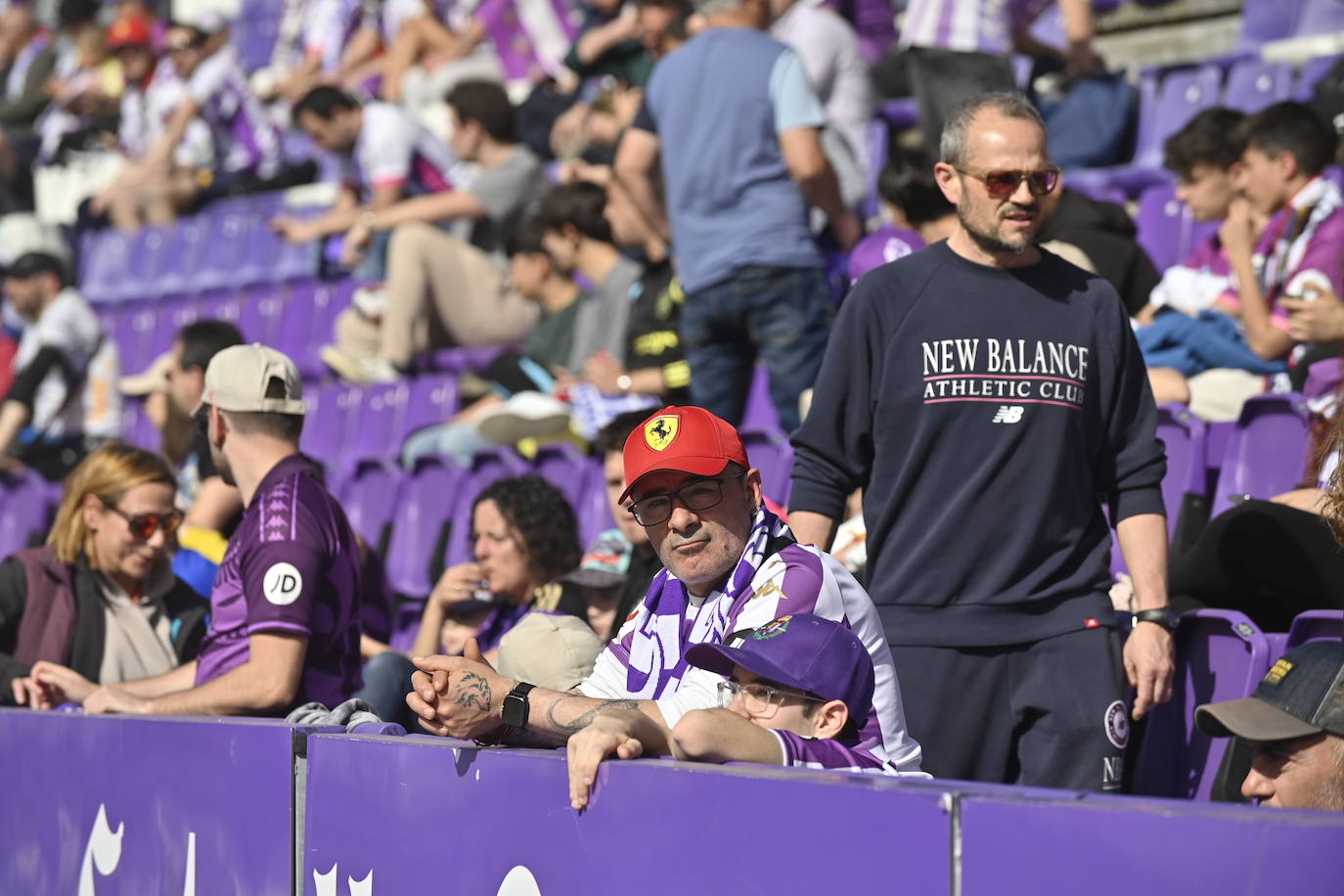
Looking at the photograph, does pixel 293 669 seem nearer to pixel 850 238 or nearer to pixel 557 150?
pixel 850 238

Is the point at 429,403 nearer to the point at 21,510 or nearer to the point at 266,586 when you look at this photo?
the point at 21,510

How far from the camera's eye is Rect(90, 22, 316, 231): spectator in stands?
45.1 ft

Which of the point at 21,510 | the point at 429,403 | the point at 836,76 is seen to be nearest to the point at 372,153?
the point at 429,403

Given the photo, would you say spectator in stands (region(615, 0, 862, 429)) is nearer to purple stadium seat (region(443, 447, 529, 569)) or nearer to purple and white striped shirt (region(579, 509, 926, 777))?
purple stadium seat (region(443, 447, 529, 569))

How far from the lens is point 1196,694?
4.32 metres

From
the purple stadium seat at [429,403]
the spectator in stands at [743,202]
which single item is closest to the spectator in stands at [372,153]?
the purple stadium seat at [429,403]

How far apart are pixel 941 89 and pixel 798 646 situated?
5.39m

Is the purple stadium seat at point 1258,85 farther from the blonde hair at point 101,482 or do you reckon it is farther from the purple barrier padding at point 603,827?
the purple barrier padding at point 603,827

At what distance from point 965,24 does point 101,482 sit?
4722 millimetres

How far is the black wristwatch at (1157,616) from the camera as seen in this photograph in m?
3.64

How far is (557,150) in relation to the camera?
10.3 metres

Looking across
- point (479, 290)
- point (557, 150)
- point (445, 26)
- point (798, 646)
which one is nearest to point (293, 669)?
point (798, 646)

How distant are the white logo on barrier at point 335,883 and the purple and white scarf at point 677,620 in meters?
0.58

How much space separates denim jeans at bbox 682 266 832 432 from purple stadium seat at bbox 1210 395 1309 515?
4.84 feet
